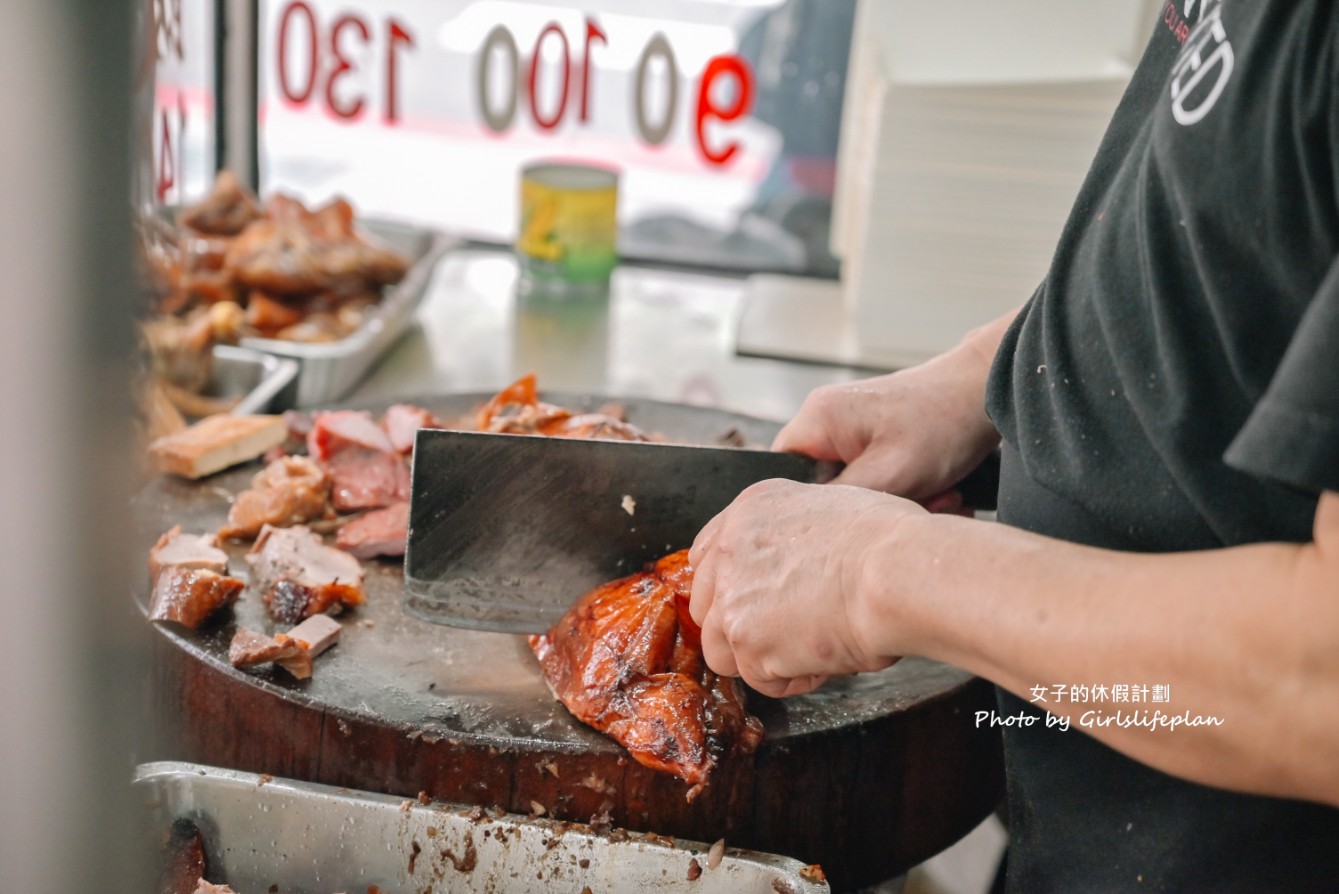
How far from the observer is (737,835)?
1.23m

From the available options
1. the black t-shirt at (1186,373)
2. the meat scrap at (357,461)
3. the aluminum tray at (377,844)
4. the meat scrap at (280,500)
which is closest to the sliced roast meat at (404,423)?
the meat scrap at (357,461)

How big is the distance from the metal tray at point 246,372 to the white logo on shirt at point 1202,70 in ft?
5.43

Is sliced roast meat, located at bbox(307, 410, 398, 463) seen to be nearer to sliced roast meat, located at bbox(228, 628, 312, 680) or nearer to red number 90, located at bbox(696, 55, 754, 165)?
sliced roast meat, located at bbox(228, 628, 312, 680)

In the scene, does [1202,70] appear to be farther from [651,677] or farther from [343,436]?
[343,436]

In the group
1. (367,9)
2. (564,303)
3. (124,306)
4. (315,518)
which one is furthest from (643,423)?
(367,9)

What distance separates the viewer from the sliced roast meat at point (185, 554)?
1.41 meters

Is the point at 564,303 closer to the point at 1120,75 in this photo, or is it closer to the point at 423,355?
the point at 423,355

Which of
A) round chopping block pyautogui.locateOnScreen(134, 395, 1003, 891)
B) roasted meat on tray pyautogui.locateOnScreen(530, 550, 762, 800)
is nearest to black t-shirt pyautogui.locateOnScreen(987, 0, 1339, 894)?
round chopping block pyautogui.locateOnScreen(134, 395, 1003, 891)

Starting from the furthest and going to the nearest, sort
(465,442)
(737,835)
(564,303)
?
(564,303), (465,442), (737,835)

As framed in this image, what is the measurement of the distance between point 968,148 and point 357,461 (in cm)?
146

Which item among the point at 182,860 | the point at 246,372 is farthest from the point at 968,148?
the point at 182,860

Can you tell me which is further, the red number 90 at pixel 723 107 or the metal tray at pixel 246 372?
the red number 90 at pixel 723 107

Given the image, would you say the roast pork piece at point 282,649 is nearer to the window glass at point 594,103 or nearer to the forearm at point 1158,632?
the forearm at point 1158,632

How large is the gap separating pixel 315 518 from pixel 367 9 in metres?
2.56
